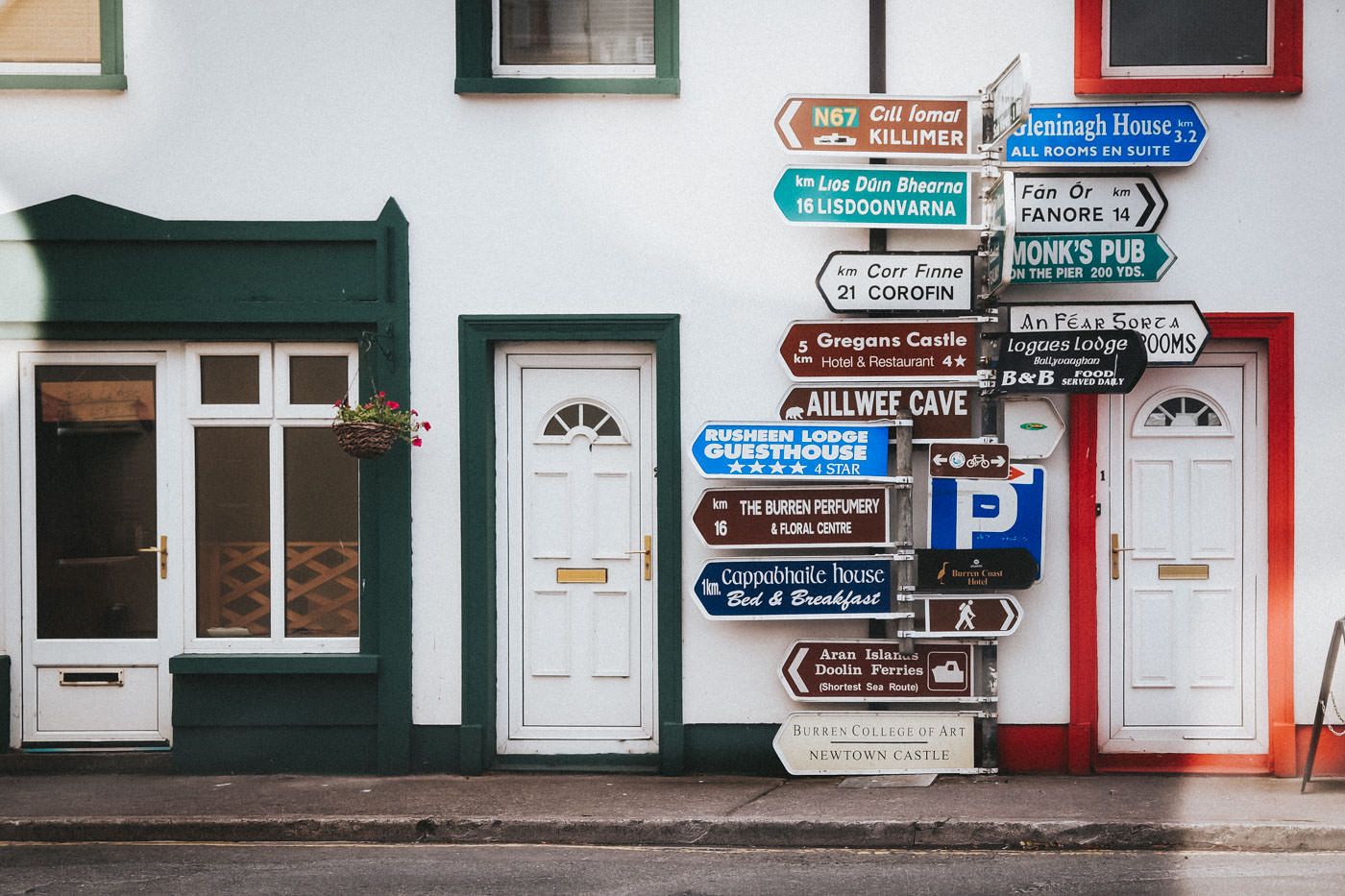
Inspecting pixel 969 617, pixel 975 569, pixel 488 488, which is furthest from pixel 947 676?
pixel 488 488

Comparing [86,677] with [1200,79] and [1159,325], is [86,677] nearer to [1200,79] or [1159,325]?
[1159,325]

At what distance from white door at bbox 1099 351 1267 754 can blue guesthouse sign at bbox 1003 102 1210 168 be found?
3.91 feet

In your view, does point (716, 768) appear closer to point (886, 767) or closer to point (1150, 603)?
point (886, 767)

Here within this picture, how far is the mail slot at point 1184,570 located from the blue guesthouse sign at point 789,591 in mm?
1639

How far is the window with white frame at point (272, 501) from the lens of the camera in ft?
24.6

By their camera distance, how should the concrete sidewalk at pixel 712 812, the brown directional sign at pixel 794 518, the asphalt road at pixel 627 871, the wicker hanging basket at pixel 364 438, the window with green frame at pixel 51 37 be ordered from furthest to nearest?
the window with green frame at pixel 51 37 → the brown directional sign at pixel 794 518 → the wicker hanging basket at pixel 364 438 → the concrete sidewalk at pixel 712 812 → the asphalt road at pixel 627 871

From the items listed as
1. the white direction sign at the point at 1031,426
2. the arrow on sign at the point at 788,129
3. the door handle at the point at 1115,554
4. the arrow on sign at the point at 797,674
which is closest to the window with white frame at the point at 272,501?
the arrow on sign at the point at 797,674


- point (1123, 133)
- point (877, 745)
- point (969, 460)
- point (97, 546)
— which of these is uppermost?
point (1123, 133)

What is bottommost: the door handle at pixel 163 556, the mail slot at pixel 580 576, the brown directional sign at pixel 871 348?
the mail slot at pixel 580 576

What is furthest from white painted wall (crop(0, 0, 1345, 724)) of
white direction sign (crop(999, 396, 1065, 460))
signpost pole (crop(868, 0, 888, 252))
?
white direction sign (crop(999, 396, 1065, 460))

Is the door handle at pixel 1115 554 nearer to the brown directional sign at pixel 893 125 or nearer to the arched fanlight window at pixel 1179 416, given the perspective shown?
the arched fanlight window at pixel 1179 416

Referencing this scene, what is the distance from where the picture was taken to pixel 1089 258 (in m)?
7.18

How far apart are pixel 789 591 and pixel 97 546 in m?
4.09

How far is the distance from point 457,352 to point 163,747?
2909 millimetres
